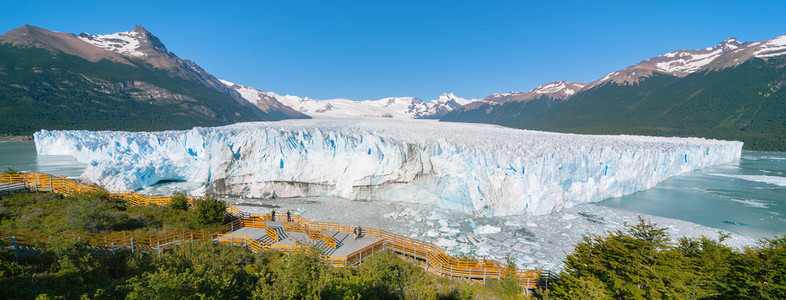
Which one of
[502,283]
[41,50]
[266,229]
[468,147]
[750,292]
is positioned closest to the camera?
[750,292]

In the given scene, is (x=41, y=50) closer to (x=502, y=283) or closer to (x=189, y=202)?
(x=189, y=202)

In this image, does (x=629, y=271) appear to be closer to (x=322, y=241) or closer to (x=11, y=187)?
(x=322, y=241)

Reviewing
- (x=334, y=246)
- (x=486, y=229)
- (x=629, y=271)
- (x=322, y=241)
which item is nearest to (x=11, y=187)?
(x=322, y=241)

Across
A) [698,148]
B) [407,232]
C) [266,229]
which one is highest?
[698,148]

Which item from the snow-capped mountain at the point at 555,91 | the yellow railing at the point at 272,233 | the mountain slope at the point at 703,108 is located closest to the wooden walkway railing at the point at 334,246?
the yellow railing at the point at 272,233

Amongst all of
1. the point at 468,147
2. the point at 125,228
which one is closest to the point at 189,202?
the point at 125,228

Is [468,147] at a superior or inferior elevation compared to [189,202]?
superior

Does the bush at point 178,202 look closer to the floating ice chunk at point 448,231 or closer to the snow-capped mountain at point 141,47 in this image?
the floating ice chunk at point 448,231
